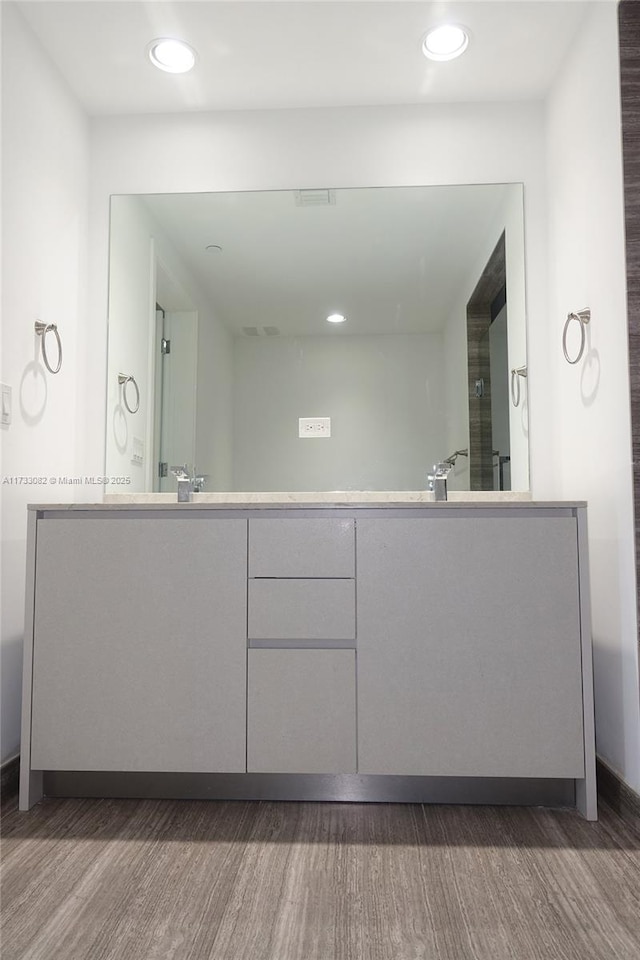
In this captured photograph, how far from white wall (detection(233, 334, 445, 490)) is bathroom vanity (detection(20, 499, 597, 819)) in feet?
2.03

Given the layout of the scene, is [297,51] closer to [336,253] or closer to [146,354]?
[336,253]

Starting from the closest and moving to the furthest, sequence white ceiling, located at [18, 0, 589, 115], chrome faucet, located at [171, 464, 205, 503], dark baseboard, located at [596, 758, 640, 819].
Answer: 1. dark baseboard, located at [596, 758, 640, 819]
2. white ceiling, located at [18, 0, 589, 115]
3. chrome faucet, located at [171, 464, 205, 503]

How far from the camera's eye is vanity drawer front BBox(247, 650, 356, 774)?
6.19 feet

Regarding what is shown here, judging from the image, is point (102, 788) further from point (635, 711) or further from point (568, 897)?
point (635, 711)

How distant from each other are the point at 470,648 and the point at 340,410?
1039mm

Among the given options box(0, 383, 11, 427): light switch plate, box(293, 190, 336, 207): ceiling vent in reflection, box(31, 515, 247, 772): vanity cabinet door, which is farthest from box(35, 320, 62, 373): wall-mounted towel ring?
box(293, 190, 336, 207): ceiling vent in reflection

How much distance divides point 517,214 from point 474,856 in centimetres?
208

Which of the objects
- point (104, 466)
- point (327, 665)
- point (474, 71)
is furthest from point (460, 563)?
point (474, 71)

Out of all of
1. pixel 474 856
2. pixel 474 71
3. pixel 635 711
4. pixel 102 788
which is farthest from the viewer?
pixel 474 71

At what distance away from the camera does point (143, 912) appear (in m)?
1.41

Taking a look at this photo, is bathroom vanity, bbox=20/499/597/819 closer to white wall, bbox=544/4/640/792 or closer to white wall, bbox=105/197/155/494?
white wall, bbox=544/4/640/792

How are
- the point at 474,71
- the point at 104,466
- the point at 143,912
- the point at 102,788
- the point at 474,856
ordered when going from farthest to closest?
1. the point at 104,466
2. the point at 474,71
3. the point at 102,788
4. the point at 474,856
5. the point at 143,912

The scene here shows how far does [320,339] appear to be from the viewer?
2609 mm

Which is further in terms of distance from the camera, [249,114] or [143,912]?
[249,114]
